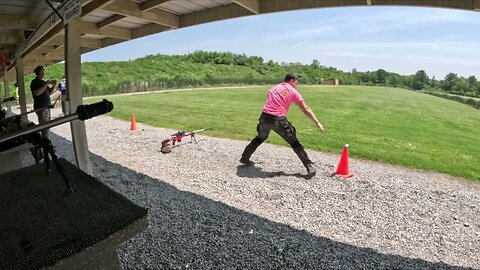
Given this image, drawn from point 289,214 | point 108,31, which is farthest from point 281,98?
point 108,31

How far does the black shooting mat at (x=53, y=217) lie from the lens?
60.9 inches

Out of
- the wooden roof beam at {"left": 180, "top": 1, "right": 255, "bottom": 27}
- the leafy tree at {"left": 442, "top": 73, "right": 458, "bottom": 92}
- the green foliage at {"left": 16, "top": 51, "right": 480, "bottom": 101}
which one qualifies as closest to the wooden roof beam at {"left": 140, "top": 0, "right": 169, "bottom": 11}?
the wooden roof beam at {"left": 180, "top": 1, "right": 255, "bottom": 27}

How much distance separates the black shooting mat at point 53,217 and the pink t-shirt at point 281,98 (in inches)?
208

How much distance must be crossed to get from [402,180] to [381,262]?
4.26 m

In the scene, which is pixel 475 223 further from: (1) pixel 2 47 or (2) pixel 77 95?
(1) pixel 2 47

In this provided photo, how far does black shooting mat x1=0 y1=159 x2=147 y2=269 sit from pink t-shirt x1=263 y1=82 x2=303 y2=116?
5290 mm

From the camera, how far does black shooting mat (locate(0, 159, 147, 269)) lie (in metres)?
1.55

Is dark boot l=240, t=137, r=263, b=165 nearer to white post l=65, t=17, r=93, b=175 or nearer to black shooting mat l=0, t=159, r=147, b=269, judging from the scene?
white post l=65, t=17, r=93, b=175

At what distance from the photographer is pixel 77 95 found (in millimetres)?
5969

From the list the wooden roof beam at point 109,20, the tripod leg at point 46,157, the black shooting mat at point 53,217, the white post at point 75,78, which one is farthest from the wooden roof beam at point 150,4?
the black shooting mat at point 53,217

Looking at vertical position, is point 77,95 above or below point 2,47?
below

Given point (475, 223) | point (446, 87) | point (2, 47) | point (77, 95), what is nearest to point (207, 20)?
point (77, 95)

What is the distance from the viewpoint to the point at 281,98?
7320mm

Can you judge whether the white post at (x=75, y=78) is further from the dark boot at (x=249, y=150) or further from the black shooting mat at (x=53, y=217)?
the black shooting mat at (x=53, y=217)
